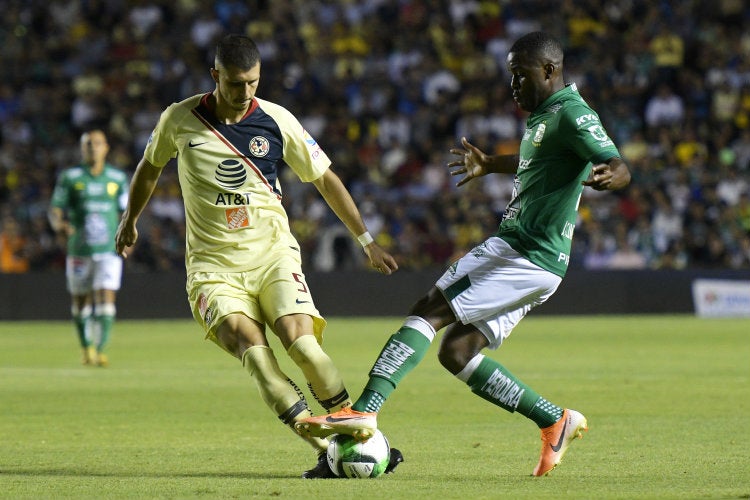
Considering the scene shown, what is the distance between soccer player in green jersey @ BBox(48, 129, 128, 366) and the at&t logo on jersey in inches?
310

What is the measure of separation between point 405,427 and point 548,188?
111 inches

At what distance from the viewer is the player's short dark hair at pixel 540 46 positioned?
660cm

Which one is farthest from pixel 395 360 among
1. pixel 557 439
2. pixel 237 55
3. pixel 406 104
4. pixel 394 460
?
pixel 406 104

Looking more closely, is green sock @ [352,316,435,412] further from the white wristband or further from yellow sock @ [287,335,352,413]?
the white wristband

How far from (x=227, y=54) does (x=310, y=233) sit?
1714cm

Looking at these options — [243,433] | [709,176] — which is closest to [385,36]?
[709,176]

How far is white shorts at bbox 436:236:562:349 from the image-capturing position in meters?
6.50

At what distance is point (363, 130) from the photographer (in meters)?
25.6

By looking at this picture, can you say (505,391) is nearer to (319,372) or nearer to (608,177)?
(319,372)

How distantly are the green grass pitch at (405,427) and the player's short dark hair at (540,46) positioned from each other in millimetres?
2121

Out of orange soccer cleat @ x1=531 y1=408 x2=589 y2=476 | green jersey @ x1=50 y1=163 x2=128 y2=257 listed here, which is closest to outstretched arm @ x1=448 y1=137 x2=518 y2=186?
orange soccer cleat @ x1=531 y1=408 x2=589 y2=476

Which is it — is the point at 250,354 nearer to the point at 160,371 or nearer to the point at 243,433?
the point at 243,433

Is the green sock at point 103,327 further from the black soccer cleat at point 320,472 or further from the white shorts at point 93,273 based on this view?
the black soccer cleat at point 320,472

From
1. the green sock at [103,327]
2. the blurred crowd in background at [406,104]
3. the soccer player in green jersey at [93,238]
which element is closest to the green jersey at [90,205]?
the soccer player in green jersey at [93,238]
